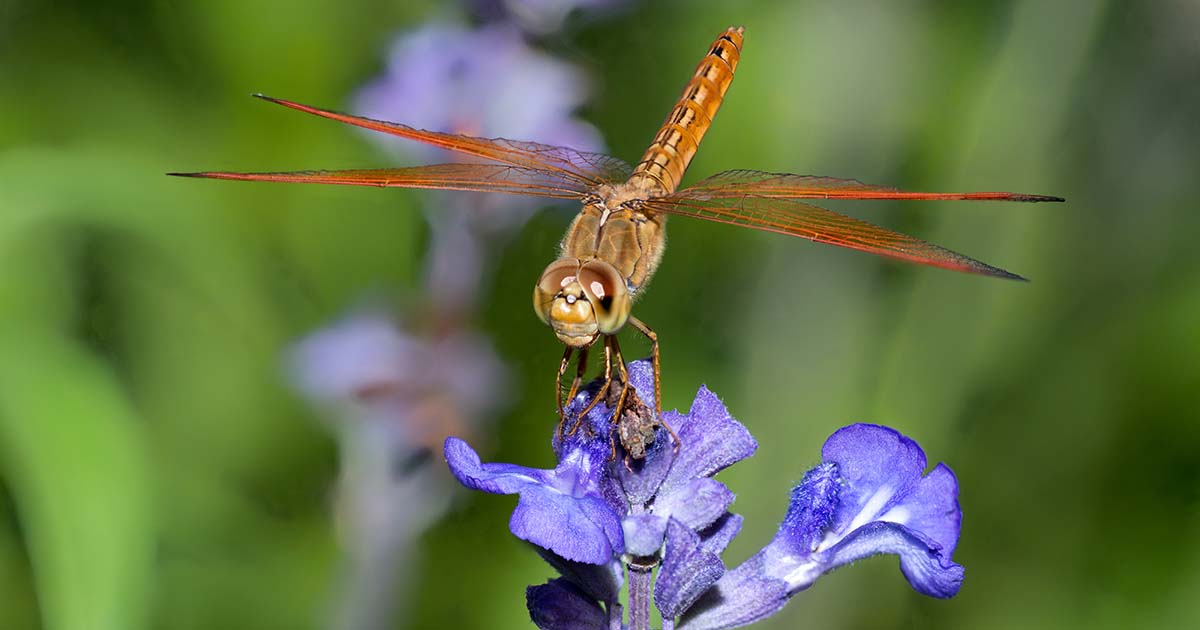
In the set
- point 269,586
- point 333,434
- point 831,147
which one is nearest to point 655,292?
point 831,147

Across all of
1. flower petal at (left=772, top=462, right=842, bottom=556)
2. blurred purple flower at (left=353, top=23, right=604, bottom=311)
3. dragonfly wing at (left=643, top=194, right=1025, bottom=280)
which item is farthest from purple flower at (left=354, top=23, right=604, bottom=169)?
flower petal at (left=772, top=462, right=842, bottom=556)

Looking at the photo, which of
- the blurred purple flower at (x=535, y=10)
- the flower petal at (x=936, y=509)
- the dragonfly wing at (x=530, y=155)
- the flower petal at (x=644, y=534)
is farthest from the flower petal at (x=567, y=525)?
the blurred purple flower at (x=535, y=10)

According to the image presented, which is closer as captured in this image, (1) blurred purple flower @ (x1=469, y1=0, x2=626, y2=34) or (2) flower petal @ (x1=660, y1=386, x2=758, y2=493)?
(2) flower petal @ (x1=660, y1=386, x2=758, y2=493)

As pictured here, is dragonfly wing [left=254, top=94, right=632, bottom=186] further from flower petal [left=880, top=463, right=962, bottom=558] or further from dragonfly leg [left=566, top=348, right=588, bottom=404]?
flower petal [left=880, top=463, right=962, bottom=558]

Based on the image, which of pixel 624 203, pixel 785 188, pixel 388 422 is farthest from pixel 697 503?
pixel 388 422

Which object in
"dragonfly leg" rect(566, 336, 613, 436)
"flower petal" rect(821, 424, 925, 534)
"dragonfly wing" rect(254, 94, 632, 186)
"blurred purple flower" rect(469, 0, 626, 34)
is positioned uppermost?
"blurred purple flower" rect(469, 0, 626, 34)

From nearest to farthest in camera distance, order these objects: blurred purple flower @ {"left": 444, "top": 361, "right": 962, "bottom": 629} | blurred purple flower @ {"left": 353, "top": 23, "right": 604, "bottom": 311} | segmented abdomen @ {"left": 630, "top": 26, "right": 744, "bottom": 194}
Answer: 1. blurred purple flower @ {"left": 444, "top": 361, "right": 962, "bottom": 629}
2. segmented abdomen @ {"left": 630, "top": 26, "right": 744, "bottom": 194}
3. blurred purple flower @ {"left": 353, "top": 23, "right": 604, "bottom": 311}
